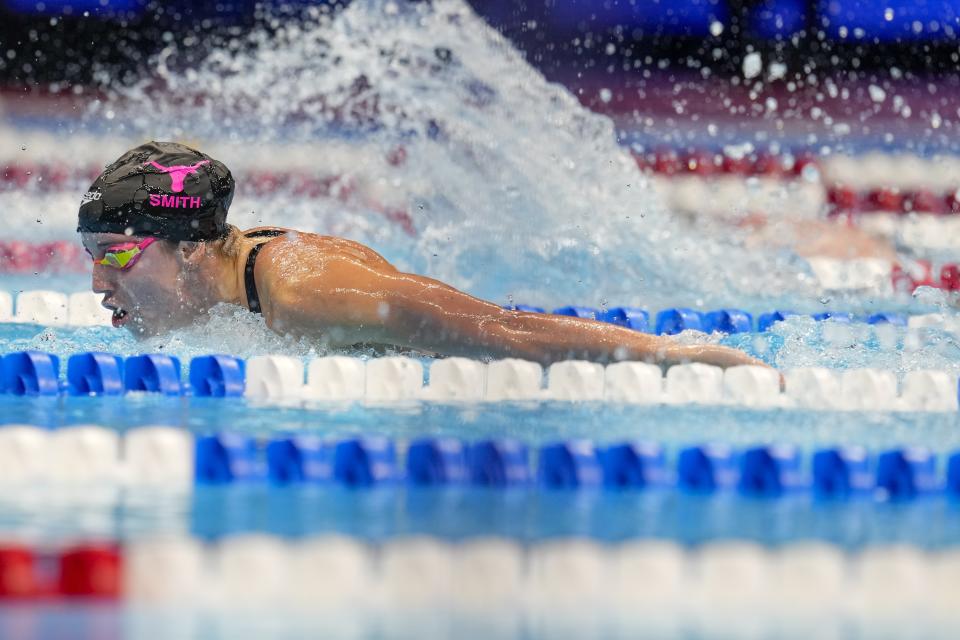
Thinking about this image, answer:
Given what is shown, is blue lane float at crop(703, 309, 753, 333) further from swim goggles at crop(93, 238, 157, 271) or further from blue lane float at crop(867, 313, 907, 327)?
swim goggles at crop(93, 238, 157, 271)

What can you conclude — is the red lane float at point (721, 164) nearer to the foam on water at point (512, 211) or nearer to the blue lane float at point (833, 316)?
the foam on water at point (512, 211)

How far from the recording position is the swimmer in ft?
11.3

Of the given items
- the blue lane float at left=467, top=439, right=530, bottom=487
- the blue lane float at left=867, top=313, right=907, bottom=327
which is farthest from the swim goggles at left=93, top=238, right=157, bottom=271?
the blue lane float at left=867, top=313, right=907, bottom=327

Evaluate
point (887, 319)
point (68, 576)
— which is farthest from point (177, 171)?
point (887, 319)

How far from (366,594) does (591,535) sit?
45 cm

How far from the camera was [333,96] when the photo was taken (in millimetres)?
9922

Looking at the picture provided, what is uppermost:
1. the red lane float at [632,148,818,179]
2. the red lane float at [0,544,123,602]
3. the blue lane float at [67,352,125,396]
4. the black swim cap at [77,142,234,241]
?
the red lane float at [632,148,818,179]

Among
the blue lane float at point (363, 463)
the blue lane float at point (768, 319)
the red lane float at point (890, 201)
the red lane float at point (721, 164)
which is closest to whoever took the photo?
the blue lane float at point (363, 463)

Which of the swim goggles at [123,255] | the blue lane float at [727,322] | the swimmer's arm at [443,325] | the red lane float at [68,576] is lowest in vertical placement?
the red lane float at [68,576]

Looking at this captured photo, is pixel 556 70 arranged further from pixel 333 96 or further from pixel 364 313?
pixel 364 313

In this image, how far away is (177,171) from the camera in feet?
11.9

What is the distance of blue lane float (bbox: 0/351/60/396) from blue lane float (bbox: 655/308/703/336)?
213cm

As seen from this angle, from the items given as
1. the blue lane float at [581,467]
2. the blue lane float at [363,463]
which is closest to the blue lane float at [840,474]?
the blue lane float at [581,467]

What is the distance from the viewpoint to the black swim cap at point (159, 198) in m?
3.53
